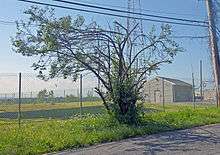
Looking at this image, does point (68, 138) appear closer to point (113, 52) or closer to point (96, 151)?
point (96, 151)

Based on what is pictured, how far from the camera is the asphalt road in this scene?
9.41 meters

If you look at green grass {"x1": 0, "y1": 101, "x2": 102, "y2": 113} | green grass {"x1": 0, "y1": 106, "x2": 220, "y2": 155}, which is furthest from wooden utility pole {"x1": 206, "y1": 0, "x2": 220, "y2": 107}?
green grass {"x1": 0, "y1": 101, "x2": 102, "y2": 113}

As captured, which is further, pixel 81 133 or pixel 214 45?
pixel 214 45

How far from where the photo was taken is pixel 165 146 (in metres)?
10.3

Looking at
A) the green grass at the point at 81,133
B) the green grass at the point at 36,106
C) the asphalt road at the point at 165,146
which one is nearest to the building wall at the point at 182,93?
the green grass at the point at 36,106

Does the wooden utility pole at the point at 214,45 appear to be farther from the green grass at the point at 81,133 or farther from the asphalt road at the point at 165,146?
the asphalt road at the point at 165,146

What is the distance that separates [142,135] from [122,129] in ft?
2.47

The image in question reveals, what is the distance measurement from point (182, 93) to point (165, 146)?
59936mm

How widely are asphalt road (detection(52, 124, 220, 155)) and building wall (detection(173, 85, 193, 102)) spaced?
5327cm

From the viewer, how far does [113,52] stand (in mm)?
15461

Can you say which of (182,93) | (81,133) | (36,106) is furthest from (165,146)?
(182,93)

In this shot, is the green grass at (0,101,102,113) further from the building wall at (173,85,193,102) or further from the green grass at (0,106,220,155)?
the building wall at (173,85,193,102)

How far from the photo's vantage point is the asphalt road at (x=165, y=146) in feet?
30.9

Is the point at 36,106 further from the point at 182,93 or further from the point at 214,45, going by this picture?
the point at 182,93
